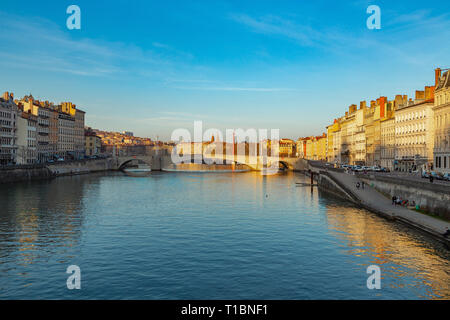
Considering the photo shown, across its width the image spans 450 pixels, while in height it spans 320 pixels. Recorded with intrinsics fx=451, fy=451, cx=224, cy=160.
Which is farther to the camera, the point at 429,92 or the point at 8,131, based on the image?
the point at 8,131

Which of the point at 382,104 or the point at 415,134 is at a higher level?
the point at 382,104

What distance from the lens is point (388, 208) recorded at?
4259 centimetres

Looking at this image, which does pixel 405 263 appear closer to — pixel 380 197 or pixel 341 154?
pixel 380 197

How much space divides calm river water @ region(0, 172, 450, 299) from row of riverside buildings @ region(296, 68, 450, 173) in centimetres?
1781

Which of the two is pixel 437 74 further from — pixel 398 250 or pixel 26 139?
pixel 26 139

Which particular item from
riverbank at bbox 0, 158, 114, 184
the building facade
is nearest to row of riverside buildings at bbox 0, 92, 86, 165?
riverbank at bbox 0, 158, 114, 184

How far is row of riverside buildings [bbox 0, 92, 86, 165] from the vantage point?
94988 millimetres

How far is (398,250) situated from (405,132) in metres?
51.4

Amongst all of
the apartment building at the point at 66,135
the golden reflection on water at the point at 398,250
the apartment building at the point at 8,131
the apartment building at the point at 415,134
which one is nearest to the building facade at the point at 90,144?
the apartment building at the point at 66,135

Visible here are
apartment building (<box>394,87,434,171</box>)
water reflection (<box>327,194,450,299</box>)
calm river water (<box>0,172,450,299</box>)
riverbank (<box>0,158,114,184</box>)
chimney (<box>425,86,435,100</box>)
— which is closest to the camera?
calm river water (<box>0,172,450,299</box>)


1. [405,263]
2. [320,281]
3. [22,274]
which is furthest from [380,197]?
[22,274]

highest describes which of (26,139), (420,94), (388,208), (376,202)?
(420,94)

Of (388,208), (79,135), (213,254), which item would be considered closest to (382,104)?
(388,208)

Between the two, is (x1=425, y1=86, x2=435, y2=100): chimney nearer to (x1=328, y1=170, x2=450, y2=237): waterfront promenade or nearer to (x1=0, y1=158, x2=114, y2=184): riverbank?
(x1=328, y1=170, x2=450, y2=237): waterfront promenade
